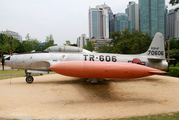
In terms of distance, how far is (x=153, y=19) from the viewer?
10625 centimetres

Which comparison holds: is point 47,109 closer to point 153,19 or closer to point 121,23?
point 153,19

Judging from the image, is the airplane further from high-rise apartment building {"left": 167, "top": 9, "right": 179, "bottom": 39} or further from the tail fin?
high-rise apartment building {"left": 167, "top": 9, "right": 179, "bottom": 39}

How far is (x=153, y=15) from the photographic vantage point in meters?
105

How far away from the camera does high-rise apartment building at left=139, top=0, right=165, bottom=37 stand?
10562 centimetres

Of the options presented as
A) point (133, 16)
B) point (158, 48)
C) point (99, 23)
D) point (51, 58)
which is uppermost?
point (99, 23)

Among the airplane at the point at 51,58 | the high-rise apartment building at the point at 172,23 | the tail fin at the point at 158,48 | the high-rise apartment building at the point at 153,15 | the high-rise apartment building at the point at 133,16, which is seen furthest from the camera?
the high-rise apartment building at the point at 133,16

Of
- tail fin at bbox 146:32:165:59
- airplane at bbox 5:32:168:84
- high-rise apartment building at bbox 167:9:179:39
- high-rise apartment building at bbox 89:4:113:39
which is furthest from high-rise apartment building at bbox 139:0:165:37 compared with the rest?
airplane at bbox 5:32:168:84

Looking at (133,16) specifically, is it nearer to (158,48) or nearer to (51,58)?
(158,48)

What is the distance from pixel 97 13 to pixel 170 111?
677 ft

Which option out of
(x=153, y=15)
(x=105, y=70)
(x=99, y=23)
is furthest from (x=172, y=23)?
(x=105, y=70)

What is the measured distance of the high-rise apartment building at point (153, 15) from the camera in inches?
4158

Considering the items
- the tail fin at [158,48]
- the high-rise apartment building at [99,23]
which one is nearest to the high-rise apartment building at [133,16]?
the high-rise apartment building at [99,23]

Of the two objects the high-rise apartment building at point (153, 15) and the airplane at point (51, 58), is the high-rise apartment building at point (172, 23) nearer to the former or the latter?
the high-rise apartment building at point (153, 15)

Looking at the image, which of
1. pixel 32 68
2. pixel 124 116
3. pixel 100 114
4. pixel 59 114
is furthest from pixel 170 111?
pixel 32 68
